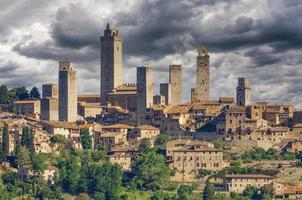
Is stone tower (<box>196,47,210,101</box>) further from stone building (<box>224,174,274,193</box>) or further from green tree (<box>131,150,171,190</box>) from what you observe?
stone building (<box>224,174,274,193</box>)

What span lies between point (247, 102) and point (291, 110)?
3446 millimetres

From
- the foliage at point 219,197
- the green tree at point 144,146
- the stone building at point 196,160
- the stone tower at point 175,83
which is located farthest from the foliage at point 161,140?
the stone tower at point 175,83

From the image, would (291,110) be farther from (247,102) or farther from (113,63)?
(113,63)

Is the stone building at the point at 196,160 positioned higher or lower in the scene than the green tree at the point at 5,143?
lower

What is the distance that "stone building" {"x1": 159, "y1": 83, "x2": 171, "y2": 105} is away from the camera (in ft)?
286

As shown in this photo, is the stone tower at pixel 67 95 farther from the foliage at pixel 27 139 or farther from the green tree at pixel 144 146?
the green tree at pixel 144 146

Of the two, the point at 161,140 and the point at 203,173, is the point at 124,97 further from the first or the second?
the point at 203,173

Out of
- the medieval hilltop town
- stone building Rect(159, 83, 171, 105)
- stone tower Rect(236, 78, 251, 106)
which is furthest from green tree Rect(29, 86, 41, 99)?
stone tower Rect(236, 78, 251, 106)

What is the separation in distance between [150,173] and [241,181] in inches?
228

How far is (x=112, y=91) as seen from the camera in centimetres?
8806

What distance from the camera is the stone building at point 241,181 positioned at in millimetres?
68000

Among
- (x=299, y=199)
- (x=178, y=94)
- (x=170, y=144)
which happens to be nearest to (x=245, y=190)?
(x=299, y=199)

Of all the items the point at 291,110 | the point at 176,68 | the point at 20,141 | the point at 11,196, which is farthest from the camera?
the point at 176,68

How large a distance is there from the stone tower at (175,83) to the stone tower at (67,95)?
8257 mm
